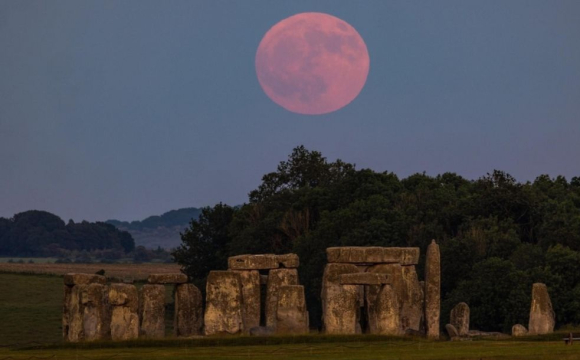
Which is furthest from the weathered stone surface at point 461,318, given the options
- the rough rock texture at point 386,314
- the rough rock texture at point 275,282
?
the rough rock texture at point 275,282

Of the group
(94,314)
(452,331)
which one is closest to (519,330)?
(452,331)

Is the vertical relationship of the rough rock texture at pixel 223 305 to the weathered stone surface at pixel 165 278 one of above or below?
below

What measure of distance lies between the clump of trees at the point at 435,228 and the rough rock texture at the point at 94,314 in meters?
18.2

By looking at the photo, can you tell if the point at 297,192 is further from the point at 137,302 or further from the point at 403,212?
the point at 137,302

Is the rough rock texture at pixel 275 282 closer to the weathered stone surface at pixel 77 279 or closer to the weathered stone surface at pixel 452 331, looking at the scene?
the weathered stone surface at pixel 452 331

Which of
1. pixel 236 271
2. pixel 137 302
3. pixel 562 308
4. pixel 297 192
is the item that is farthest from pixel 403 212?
pixel 137 302

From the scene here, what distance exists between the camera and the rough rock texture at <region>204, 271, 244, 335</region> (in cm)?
4675

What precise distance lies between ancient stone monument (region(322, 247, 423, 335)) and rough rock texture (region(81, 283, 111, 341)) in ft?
29.7

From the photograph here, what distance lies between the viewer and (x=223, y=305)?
4694 centimetres

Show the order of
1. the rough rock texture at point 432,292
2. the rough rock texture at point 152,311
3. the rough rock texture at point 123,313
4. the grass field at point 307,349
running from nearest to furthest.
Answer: the grass field at point 307,349 < the rough rock texture at point 123,313 < the rough rock texture at point 152,311 < the rough rock texture at point 432,292

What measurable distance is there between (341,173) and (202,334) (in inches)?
1571

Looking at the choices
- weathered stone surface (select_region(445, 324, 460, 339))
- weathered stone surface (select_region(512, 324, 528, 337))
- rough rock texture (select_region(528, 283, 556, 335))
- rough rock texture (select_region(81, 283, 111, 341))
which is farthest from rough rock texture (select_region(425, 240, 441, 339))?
rough rock texture (select_region(81, 283, 111, 341))

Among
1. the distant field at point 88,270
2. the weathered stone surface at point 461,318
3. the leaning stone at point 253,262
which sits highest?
the distant field at point 88,270

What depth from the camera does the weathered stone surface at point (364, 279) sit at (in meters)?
45.4
